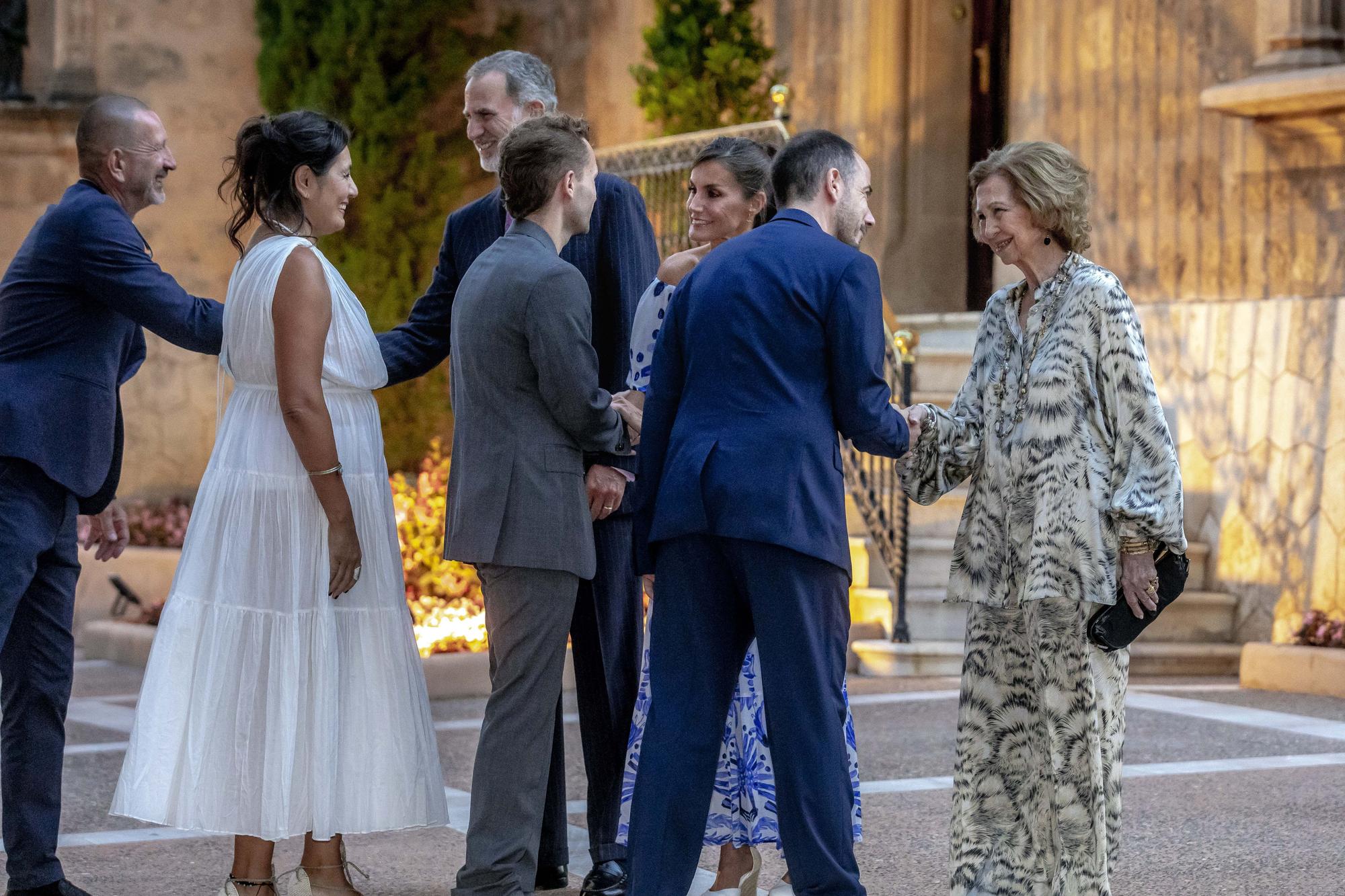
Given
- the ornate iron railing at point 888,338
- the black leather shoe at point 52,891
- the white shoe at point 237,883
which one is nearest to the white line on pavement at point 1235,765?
the ornate iron railing at point 888,338

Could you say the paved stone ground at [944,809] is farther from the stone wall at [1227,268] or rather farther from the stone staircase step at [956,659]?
the stone wall at [1227,268]

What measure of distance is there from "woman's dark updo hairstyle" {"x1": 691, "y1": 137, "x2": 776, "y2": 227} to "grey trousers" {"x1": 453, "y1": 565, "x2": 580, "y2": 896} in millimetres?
1004

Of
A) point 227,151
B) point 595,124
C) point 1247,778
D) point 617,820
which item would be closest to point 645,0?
point 595,124

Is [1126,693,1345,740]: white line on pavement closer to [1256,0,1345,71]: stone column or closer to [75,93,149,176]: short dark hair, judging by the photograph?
[1256,0,1345,71]: stone column

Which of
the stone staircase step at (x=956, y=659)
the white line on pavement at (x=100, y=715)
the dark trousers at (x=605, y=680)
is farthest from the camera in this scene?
the stone staircase step at (x=956, y=659)

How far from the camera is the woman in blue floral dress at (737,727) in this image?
13.5ft

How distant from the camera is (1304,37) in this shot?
872 cm

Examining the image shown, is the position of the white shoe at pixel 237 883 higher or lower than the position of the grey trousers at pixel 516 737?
lower

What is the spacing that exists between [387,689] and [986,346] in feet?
5.09

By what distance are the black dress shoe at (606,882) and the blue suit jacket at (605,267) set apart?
0.89 m

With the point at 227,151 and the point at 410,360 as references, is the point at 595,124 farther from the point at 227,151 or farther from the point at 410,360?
the point at 410,360

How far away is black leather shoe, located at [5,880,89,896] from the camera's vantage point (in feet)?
13.5

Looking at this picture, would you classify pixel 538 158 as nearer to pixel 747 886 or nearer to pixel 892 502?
pixel 747 886

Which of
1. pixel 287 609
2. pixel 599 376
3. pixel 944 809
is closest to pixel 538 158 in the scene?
pixel 599 376
